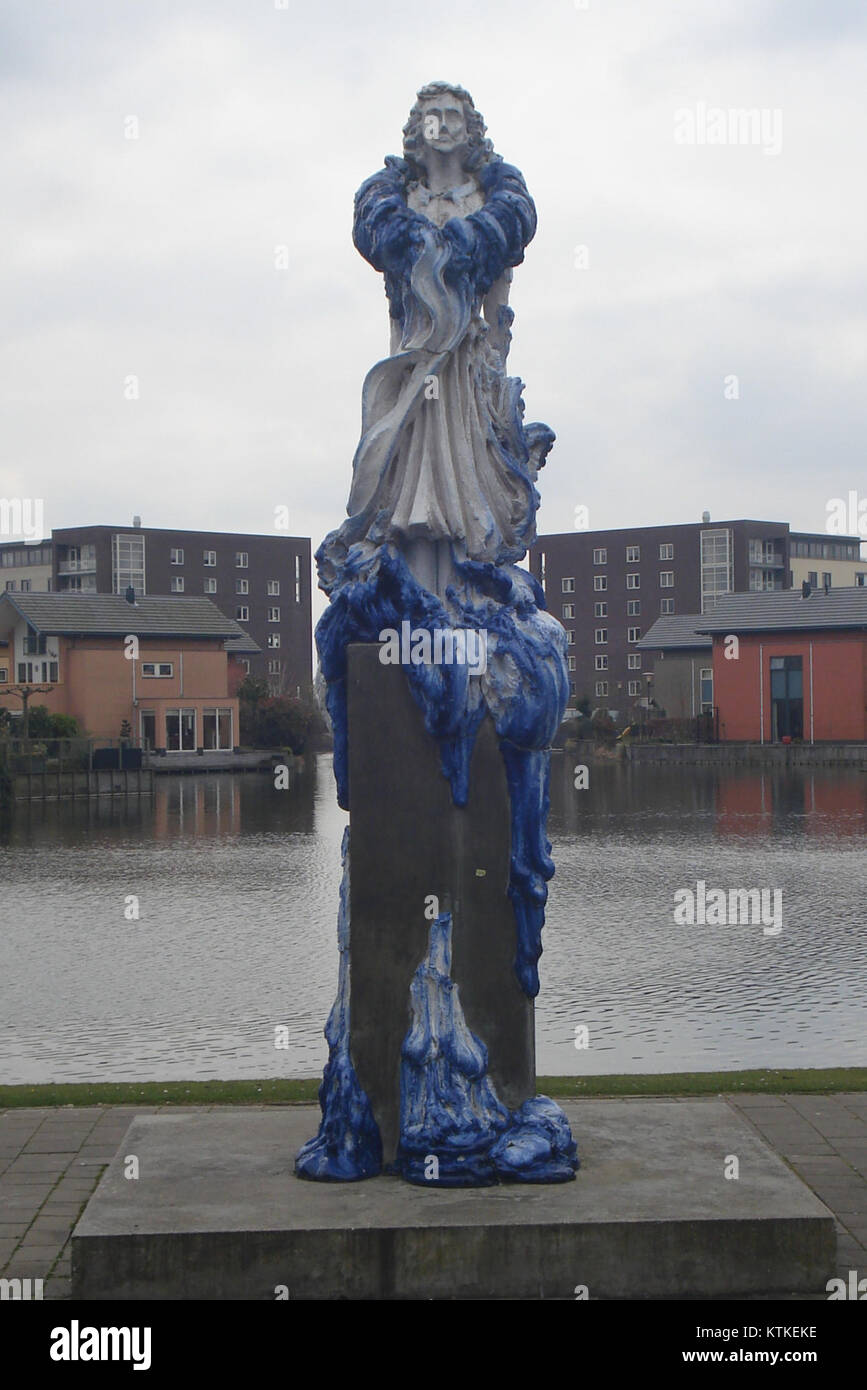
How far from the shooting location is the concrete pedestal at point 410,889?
248 inches

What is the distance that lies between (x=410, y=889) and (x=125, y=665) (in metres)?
57.5

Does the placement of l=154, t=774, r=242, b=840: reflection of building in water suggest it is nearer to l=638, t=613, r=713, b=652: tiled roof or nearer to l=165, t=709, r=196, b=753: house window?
l=165, t=709, r=196, b=753: house window

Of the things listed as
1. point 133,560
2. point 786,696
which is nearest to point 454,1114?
point 786,696

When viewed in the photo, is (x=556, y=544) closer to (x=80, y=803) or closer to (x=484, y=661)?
(x=80, y=803)

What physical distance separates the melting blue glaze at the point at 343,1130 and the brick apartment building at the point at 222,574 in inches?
3455

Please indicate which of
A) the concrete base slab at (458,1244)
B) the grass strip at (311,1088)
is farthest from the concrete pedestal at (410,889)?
the grass strip at (311,1088)

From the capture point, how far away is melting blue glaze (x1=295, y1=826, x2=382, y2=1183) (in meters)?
6.13

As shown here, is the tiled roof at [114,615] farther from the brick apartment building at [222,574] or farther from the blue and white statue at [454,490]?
the blue and white statue at [454,490]

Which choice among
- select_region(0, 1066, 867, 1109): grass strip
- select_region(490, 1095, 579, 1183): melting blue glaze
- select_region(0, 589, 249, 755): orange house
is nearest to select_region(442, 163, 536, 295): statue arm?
select_region(490, 1095, 579, 1183): melting blue glaze

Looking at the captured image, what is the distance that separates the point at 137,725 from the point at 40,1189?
5664cm

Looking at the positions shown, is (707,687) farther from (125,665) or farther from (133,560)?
(133,560)

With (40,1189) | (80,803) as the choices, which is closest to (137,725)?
(80,803)

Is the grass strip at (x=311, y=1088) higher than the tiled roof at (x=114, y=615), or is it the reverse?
the tiled roof at (x=114, y=615)

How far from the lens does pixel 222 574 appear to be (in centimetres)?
9794
